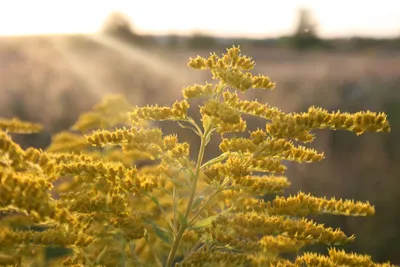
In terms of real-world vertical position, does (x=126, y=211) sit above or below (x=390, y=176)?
above

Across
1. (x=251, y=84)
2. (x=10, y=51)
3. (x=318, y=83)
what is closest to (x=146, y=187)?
(x=251, y=84)

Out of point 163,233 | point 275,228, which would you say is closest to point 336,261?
point 275,228

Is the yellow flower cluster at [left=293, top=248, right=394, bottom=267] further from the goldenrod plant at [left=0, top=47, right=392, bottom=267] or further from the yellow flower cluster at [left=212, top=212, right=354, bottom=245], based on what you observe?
the yellow flower cluster at [left=212, top=212, right=354, bottom=245]

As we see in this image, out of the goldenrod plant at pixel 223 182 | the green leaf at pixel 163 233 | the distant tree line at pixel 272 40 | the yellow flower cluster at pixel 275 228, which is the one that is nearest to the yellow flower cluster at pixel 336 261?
the goldenrod plant at pixel 223 182

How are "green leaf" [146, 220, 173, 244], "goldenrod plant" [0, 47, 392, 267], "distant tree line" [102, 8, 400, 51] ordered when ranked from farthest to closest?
"distant tree line" [102, 8, 400, 51]
"green leaf" [146, 220, 173, 244]
"goldenrod plant" [0, 47, 392, 267]

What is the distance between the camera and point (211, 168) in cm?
360

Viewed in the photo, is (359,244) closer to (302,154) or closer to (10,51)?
(302,154)

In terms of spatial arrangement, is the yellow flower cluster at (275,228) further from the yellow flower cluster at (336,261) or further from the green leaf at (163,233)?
the green leaf at (163,233)

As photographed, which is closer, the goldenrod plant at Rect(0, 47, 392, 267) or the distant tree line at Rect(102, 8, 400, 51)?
the goldenrod plant at Rect(0, 47, 392, 267)

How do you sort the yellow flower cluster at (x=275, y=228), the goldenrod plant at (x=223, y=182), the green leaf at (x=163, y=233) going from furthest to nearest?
1. the green leaf at (x=163, y=233)
2. the yellow flower cluster at (x=275, y=228)
3. the goldenrod plant at (x=223, y=182)

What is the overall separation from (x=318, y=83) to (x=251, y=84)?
2315 cm

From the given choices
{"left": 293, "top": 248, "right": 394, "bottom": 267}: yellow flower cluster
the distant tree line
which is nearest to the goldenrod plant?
{"left": 293, "top": 248, "right": 394, "bottom": 267}: yellow flower cluster

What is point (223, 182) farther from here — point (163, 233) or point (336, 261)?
point (336, 261)

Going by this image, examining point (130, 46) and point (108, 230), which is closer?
point (108, 230)
